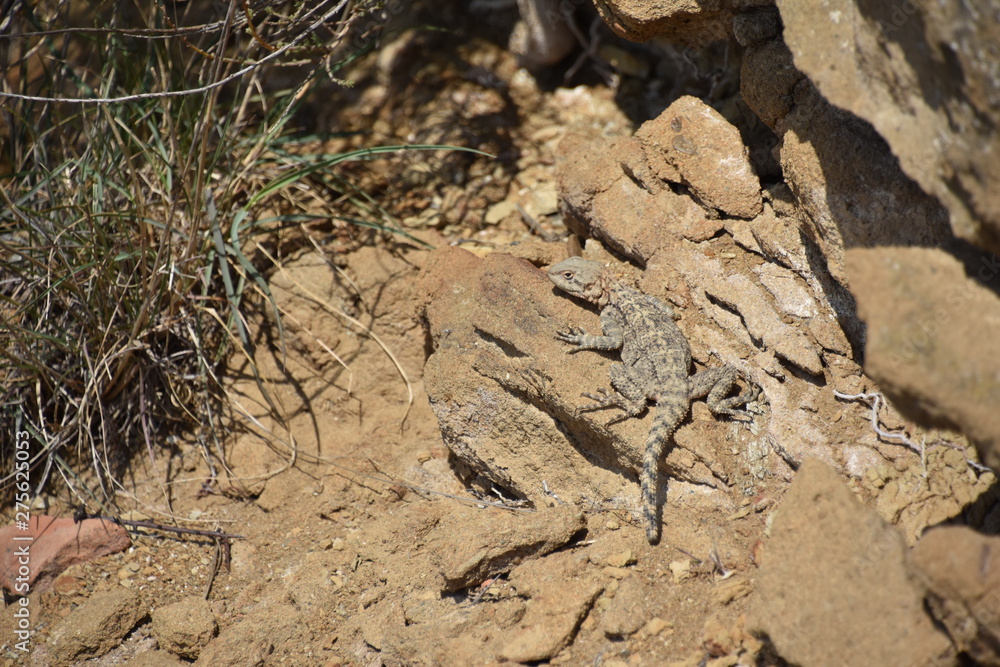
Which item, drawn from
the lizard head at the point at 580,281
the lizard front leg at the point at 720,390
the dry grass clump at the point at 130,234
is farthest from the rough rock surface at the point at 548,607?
the dry grass clump at the point at 130,234

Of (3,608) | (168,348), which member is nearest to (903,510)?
(168,348)

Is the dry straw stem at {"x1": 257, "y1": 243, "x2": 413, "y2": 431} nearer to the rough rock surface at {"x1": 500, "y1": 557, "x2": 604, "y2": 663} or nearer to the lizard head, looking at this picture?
the lizard head

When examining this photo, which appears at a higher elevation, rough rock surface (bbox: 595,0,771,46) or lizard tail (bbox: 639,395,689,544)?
rough rock surface (bbox: 595,0,771,46)

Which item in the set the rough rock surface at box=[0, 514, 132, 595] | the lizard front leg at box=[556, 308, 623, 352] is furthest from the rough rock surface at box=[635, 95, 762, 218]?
the rough rock surface at box=[0, 514, 132, 595]

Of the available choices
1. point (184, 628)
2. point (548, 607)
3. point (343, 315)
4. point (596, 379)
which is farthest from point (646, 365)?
point (184, 628)

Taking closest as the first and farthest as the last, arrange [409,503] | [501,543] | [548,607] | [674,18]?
[548,607], [501,543], [674,18], [409,503]

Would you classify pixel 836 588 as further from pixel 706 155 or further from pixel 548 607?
pixel 706 155

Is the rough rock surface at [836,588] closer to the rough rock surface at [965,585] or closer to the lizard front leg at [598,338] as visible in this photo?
the rough rock surface at [965,585]

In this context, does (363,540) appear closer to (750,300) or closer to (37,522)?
(37,522)
